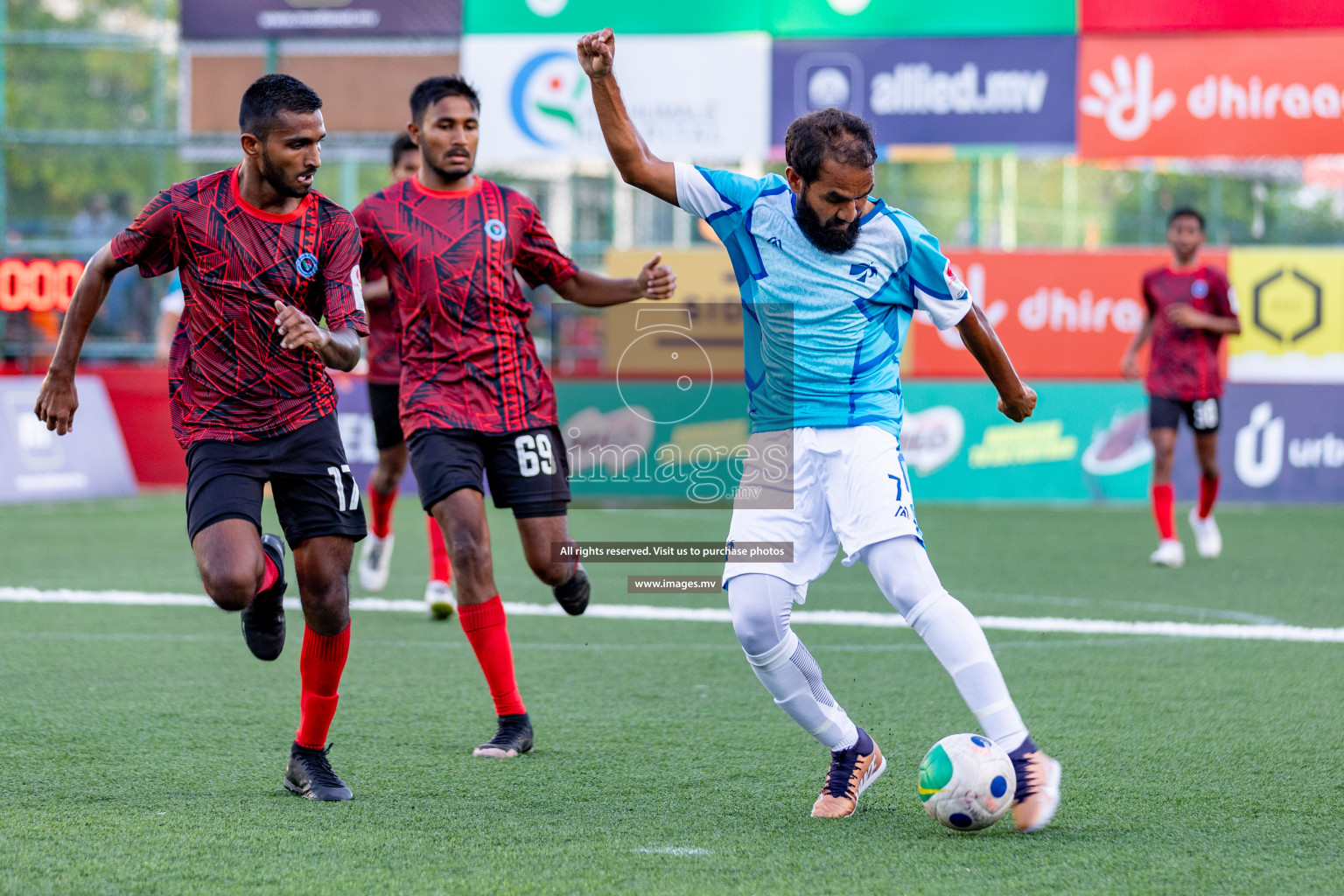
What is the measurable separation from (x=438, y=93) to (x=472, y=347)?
37.6 inches

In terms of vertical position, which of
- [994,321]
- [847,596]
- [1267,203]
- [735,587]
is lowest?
[847,596]

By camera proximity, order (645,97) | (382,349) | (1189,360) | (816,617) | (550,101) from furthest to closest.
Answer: (550,101)
(645,97)
(1189,360)
(816,617)
(382,349)

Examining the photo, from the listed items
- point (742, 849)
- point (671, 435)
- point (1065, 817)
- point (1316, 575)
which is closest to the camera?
point (742, 849)

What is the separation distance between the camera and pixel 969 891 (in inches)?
143

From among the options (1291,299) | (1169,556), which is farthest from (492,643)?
(1291,299)

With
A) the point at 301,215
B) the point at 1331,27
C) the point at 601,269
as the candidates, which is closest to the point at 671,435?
the point at 601,269

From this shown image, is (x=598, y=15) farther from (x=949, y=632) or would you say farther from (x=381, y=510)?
(x=949, y=632)

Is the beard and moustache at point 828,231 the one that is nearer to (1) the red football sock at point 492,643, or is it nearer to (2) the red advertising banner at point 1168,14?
(1) the red football sock at point 492,643

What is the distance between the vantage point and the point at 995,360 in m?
4.40

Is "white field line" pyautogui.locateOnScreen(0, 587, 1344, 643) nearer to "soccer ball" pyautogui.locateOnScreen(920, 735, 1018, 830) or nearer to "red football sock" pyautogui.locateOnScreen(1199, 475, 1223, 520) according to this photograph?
"red football sock" pyautogui.locateOnScreen(1199, 475, 1223, 520)

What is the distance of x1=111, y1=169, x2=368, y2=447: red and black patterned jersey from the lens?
4660mm

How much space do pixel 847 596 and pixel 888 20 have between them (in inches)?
334

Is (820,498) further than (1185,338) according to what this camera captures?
No

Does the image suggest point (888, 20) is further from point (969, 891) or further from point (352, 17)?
point (969, 891)
